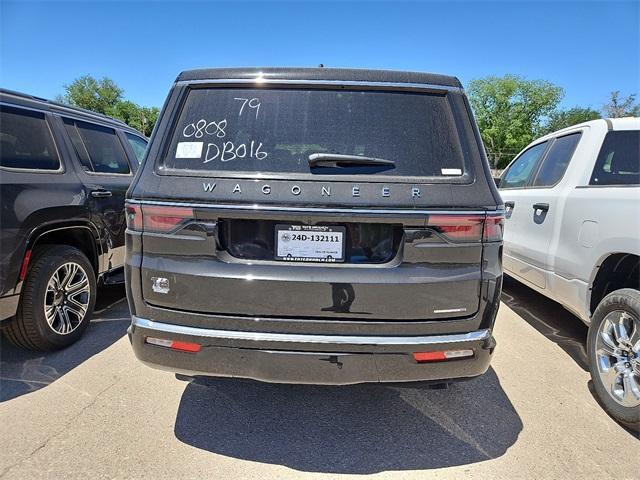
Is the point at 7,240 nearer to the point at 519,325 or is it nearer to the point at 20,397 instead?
the point at 20,397

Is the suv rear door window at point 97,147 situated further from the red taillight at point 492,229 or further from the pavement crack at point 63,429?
the red taillight at point 492,229

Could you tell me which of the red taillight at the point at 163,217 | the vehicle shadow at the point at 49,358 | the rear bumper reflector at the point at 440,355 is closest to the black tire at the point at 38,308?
the vehicle shadow at the point at 49,358

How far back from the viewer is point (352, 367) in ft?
6.71

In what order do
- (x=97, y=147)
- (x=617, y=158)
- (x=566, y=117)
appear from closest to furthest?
1. (x=617, y=158)
2. (x=97, y=147)
3. (x=566, y=117)

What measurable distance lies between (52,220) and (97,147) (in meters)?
1.32

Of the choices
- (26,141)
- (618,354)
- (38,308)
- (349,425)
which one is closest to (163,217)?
(349,425)

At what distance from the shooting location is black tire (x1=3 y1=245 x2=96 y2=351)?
3.27m

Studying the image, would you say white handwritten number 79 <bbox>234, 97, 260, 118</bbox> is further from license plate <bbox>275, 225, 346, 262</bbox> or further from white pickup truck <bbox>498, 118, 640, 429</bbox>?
white pickup truck <bbox>498, 118, 640, 429</bbox>

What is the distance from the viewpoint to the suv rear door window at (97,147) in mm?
4004

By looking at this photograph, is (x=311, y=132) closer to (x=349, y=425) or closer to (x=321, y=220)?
(x=321, y=220)

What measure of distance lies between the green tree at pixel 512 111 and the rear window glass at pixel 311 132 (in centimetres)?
Answer: 5628

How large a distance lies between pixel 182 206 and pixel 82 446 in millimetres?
1572

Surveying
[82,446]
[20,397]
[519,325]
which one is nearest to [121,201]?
[20,397]

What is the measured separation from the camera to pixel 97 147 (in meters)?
4.37
